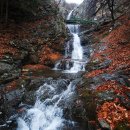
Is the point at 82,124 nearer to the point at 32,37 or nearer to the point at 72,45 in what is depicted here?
the point at 32,37

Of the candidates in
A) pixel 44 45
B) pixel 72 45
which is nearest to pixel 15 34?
pixel 44 45

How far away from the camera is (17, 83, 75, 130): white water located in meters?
9.98

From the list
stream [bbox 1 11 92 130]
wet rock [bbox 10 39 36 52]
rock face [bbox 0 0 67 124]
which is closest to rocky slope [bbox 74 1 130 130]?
stream [bbox 1 11 92 130]

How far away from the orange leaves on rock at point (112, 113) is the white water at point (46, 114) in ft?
6.18

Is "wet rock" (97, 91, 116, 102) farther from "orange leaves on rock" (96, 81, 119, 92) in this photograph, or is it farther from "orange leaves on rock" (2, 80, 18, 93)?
"orange leaves on rock" (2, 80, 18, 93)

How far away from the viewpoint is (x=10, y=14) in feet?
67.5

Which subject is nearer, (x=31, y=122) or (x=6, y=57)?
(x=31, y=122)

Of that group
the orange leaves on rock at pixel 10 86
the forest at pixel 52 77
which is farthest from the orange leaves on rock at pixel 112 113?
the orange leaves on rock at pixel 10 86

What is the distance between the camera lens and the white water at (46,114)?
32.8ft

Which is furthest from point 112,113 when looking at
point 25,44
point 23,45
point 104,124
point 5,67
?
point 25,44

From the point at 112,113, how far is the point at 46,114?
127 inches

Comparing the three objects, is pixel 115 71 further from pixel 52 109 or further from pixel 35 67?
pixel 35 67

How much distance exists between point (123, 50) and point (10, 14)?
1060cm

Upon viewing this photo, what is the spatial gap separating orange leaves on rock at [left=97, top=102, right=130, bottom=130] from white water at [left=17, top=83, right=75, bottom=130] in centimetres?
188
